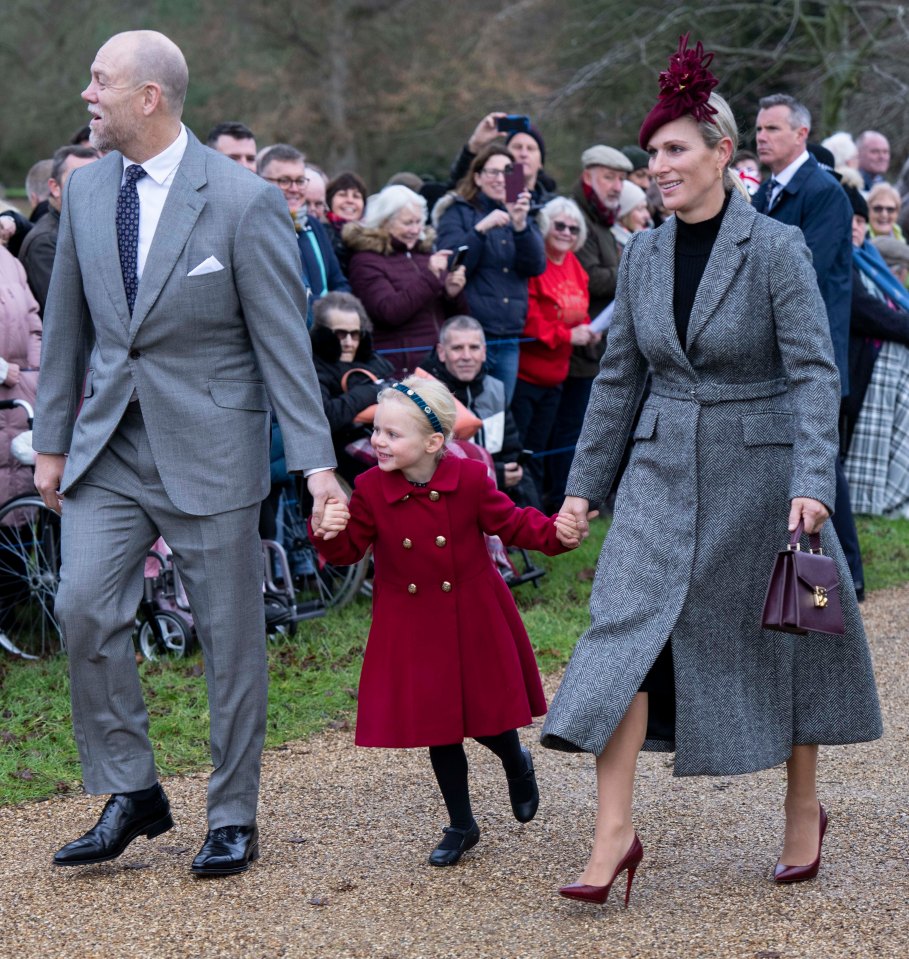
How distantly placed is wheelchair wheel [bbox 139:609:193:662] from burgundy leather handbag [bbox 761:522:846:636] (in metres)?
3.49

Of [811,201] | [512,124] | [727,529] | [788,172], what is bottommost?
[727,529]

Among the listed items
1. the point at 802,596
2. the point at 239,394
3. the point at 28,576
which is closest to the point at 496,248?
the point at 28,576

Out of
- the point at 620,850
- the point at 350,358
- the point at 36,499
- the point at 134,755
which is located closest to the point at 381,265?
the point at 350,358

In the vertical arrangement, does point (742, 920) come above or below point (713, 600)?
below

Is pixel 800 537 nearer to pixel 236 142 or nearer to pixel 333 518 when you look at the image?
pixel 333 518

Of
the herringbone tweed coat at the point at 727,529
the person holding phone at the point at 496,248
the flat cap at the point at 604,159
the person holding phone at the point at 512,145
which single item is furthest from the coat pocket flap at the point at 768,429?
the flat cap at the point at 604,159

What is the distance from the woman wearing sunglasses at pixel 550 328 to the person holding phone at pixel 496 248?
215 millimetres

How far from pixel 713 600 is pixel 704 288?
0.78 m

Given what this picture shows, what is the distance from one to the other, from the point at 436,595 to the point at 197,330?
0.95 meters

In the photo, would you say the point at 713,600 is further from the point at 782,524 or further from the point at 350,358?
the point at 350,358

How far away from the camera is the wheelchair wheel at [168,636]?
21.4 feet

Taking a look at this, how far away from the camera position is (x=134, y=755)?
414 centimetres

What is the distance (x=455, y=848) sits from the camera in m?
4.20

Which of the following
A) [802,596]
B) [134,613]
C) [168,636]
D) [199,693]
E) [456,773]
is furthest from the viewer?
[168,636]
